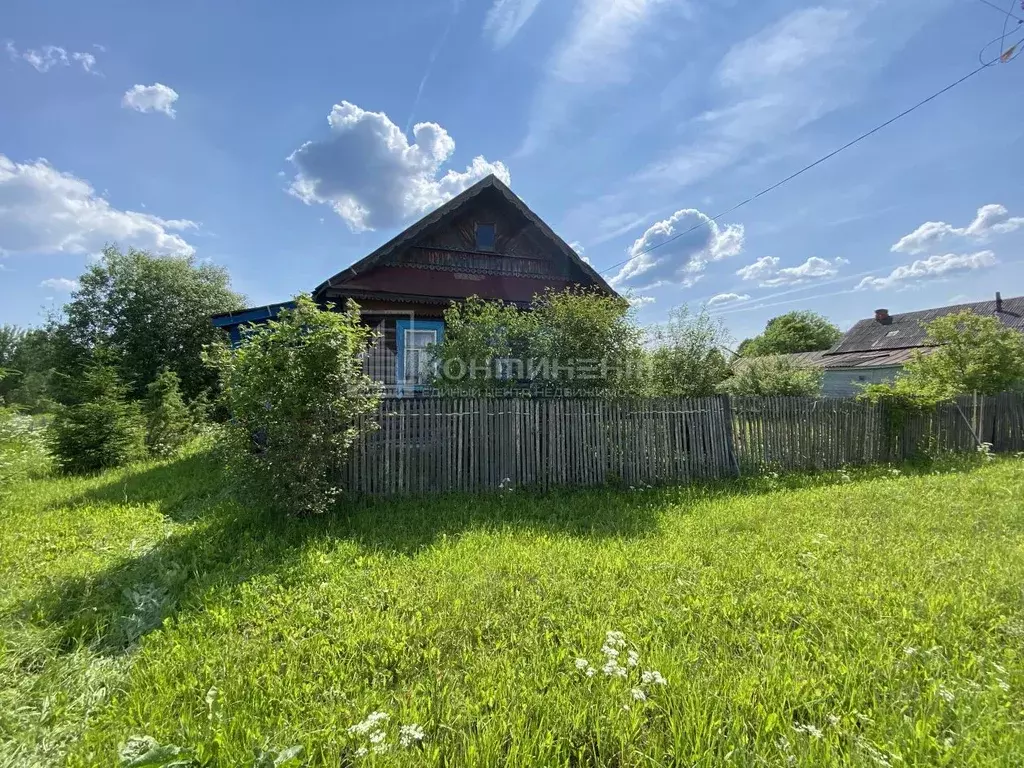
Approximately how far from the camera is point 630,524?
213 inches

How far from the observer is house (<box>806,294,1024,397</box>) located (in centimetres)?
2398

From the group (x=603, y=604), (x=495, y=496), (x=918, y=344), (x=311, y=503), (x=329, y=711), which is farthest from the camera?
(x=918, y=344)

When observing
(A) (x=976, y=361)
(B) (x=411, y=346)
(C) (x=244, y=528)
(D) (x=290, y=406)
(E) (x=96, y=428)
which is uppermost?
(B) (x=411, y=346)

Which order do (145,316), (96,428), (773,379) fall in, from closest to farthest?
(96,428) < (773,379) < (145,316)

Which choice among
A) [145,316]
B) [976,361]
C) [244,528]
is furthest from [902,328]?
[145,316]

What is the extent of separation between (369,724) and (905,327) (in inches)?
1489

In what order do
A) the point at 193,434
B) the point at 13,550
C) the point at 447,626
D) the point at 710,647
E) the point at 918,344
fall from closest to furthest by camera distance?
the point at 710,647 → the point at 447,626 → the point at 13,550 → the point at 193,434 → the point at 918,344

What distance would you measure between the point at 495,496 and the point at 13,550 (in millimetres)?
5664

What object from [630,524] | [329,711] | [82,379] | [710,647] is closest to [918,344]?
[630,524]

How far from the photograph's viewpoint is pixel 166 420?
35.8 ft

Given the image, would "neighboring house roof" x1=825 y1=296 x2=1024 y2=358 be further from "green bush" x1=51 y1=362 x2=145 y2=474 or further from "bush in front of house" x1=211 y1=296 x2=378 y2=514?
"green bush" x1=51 y1=362 x2=145 y2=474

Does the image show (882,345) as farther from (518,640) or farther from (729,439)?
(518,640)

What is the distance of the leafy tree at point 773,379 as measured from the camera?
12.9 m

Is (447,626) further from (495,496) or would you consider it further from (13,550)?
(13,550)
